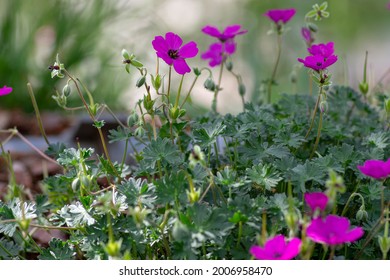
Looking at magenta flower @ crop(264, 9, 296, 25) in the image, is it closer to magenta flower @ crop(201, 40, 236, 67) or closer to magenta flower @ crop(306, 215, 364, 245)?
magenta flower @ crop(201, 40, 236, 67)

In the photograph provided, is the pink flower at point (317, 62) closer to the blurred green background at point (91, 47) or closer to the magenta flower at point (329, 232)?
the magenta flower at point (329, 232)

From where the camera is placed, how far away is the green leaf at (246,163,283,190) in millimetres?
1027

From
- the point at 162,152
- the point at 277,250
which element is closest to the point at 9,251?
the point at 162,152

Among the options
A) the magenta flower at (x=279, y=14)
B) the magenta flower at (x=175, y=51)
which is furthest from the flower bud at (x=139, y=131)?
the magenta flower at (x=279, y=14)

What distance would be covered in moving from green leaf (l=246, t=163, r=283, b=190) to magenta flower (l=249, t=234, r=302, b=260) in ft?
0.65

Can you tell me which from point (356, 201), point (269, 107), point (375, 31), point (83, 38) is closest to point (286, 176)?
point (356, 201)

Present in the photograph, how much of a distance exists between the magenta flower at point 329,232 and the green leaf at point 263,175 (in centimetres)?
20

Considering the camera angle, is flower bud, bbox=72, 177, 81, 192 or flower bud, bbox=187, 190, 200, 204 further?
flower bud, bbox=72, 177, 81, 192

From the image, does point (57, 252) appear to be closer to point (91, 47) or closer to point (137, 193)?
point (137, 193)

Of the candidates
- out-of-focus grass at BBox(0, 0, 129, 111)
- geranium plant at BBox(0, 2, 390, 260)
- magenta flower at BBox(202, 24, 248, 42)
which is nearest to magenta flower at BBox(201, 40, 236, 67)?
magenta flower at BBox(202, 24, 248, 42)

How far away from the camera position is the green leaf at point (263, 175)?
1.03m

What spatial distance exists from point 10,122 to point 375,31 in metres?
2.59

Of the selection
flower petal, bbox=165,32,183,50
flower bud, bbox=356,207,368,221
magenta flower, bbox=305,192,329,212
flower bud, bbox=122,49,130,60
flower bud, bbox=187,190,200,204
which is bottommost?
flower bud, bbox=356,207,368,221
